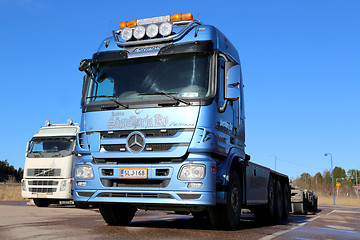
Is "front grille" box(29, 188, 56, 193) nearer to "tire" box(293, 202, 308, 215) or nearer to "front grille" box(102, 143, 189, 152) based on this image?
"tire" box(293, 202, 308, 215)

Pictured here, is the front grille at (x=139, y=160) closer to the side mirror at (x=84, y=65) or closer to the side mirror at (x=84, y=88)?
the side mirror at (x=84, y=88)

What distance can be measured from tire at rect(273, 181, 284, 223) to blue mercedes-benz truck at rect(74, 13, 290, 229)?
14.2 ft

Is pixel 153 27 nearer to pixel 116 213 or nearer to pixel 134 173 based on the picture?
pixel 134 173

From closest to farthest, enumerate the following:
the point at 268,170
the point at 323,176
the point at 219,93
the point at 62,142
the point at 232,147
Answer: the point at 219,93 → the point at 232,147 → the point at 268,170 → the point at 62,142 → the point at 323,176

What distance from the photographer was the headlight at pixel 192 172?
7027 mm

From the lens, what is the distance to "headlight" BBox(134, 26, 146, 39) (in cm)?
812

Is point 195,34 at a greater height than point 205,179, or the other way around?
point 195,34

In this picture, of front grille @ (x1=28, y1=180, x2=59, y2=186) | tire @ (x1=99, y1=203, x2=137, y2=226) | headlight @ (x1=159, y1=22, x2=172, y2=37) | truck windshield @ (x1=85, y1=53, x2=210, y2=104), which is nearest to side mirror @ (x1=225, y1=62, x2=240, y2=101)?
truck windshield @ (x1=85, y1=53, x2=210, y2=104)

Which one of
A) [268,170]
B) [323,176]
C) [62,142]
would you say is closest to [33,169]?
[62,142]

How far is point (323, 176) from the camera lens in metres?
144

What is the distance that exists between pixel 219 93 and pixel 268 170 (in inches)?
198

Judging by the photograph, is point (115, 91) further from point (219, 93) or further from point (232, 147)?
point (232, 147)

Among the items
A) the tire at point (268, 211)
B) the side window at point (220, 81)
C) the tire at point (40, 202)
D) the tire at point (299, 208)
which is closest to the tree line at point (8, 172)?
the tire at point (40, 202)

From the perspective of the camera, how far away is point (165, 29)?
8.02 m
